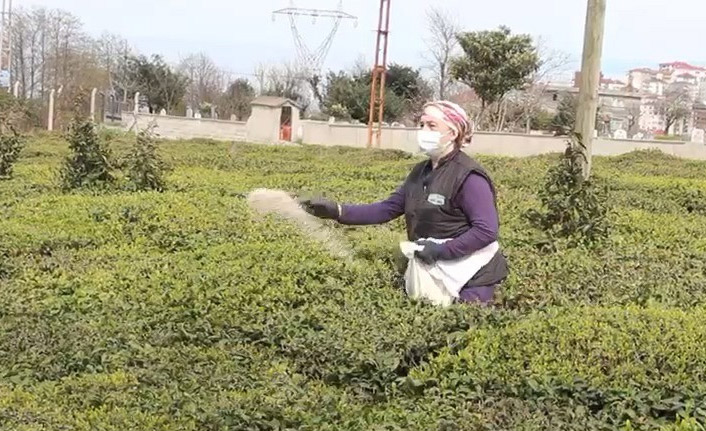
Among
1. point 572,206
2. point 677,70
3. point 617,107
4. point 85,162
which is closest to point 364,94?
point 617,107

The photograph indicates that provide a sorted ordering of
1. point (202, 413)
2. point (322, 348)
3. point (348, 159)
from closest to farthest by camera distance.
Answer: point (202, 413) → point (322, 348) → point (348, 159)

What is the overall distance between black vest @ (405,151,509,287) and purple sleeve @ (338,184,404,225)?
16 centimetres

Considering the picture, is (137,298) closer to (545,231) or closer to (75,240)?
(75,240)

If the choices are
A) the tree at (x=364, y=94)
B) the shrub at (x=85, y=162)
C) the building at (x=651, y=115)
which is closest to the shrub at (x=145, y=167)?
the shrub at (x=85, y=162)

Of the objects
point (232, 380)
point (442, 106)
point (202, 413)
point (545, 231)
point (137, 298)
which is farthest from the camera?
point (545, 231)

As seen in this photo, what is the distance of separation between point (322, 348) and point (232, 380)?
0.52 metres

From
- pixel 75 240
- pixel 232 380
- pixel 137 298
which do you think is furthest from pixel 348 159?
pixel 232 380

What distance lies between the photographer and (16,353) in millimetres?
4219

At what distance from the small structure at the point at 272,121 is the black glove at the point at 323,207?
27.9m

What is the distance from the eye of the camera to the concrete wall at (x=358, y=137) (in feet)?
85.3

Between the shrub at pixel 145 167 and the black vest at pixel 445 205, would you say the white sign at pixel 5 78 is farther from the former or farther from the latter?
the black vest at pixel 445 205

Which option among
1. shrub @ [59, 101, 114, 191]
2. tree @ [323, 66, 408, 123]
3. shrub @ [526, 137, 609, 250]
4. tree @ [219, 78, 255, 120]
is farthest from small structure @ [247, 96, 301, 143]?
shrub @ [526, 137, 609, 250]

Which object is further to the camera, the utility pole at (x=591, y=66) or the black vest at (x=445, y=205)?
the utility pole at (x=591, y=66)

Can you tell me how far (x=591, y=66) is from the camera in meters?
7.73
